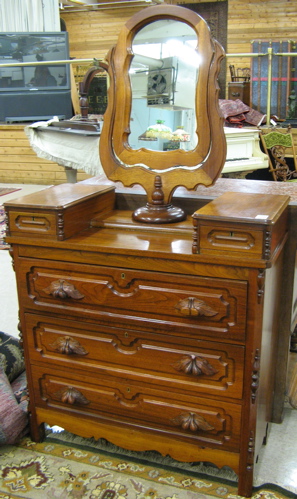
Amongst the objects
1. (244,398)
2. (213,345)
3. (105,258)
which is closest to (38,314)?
(105,258)

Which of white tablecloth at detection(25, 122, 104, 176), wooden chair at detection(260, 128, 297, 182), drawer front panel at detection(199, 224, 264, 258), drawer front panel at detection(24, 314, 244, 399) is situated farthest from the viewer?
wooden chair at detection(260, 128, 297, 182)

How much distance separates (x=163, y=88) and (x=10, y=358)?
1.29 meters

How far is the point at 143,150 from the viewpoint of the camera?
167cm

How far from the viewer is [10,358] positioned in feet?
7.13

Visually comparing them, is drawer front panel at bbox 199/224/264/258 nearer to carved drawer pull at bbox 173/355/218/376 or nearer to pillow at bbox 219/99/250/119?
carved drawer pull at bbox 173/355/218/376

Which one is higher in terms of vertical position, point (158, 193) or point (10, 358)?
point (158, 193)

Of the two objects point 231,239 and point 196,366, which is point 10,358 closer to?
point 196,366

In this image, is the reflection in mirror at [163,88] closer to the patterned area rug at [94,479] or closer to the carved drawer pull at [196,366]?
the carved drawer pull at [196,366]

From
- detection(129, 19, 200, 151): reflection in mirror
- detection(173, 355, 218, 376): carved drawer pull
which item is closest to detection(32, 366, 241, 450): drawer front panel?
detection(173, 355, 218, 376): carved drawer pull

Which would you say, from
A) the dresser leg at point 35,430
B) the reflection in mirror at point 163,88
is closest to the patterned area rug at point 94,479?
the dresser leg at point 35,430

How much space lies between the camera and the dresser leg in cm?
180

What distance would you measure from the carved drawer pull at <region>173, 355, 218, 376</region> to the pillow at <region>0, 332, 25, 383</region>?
97cm

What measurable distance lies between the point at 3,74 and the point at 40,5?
4.94 feet

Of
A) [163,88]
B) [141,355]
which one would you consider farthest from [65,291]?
[163,88]
